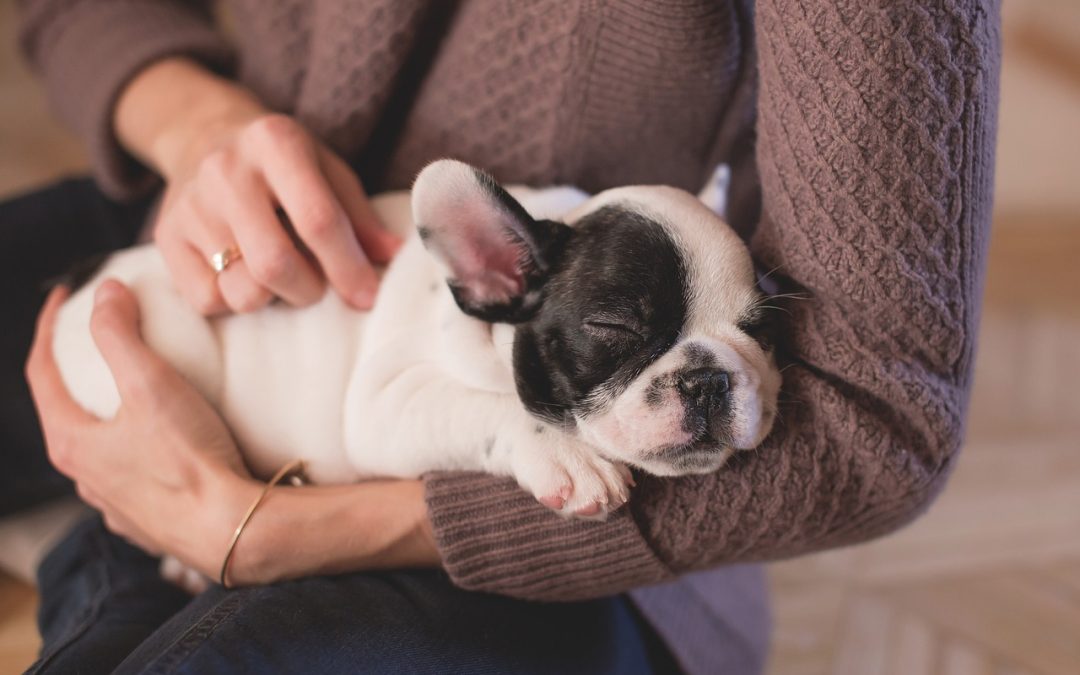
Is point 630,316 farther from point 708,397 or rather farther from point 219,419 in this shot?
point 219,419

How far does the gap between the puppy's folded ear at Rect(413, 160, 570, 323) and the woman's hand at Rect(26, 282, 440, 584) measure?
0.83 feet

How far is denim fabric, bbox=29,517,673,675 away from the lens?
89 cm

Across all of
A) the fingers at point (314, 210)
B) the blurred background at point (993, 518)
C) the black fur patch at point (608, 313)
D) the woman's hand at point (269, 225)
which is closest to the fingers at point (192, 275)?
the woman's hand at point (269, 225)

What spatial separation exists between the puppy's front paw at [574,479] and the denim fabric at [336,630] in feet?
0.59

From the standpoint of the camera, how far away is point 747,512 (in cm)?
94

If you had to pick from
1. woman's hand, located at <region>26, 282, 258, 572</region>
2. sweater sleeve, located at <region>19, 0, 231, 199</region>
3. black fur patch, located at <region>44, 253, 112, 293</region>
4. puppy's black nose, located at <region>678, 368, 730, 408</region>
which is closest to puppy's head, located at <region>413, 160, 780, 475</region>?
puppy's black nose, located at <region>678, 368, 730, 408</region>

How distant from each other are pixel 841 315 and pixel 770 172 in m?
0.18

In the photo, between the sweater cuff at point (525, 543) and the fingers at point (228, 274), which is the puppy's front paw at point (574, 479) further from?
the fingers at point (228, 274)

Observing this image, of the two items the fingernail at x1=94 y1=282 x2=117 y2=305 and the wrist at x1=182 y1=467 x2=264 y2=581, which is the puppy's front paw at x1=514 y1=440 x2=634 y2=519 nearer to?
the wrist at x1=182 y1=467 x2=264 y2=581

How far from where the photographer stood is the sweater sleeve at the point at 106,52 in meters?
1.41

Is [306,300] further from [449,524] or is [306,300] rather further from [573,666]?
[573,666]

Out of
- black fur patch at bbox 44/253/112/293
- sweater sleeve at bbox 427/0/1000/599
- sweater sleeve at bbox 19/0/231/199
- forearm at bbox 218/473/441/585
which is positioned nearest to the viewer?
sweater sleeve at bbox 427/0/1000/599

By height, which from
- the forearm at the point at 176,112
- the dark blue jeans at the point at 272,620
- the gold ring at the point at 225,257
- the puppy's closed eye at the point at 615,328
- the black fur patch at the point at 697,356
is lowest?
the dark blue jeans at the point at 272,620

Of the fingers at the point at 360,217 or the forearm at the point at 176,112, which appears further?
the forearm at the point at 176,112
